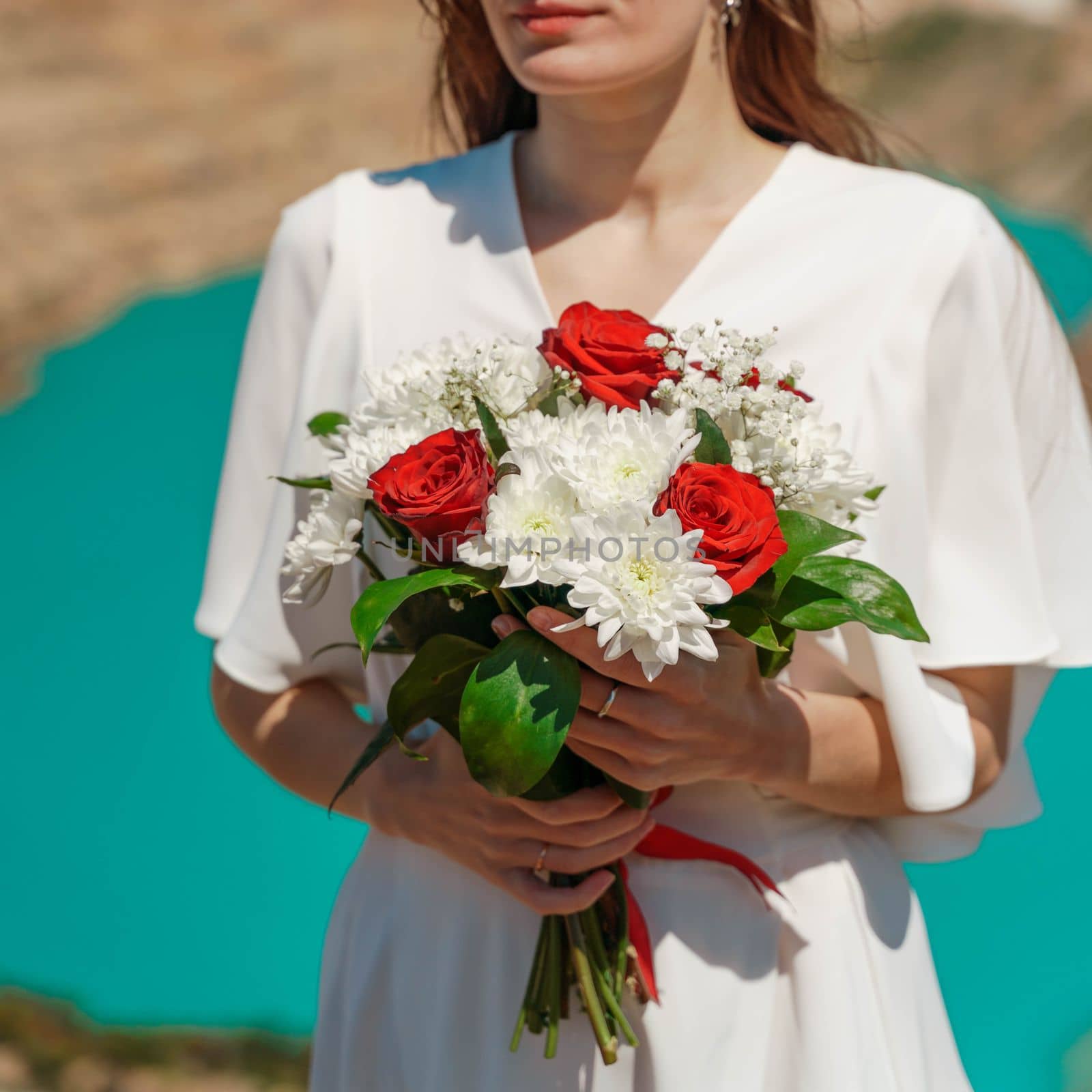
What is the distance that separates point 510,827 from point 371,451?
0.39m

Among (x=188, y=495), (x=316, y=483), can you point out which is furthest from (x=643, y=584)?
(x=188, y=495)

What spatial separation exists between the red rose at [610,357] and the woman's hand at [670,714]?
19 centimetres

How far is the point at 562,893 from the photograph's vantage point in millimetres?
1312

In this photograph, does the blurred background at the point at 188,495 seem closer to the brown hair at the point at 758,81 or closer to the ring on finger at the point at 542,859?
the brown hair at the point at 758,81

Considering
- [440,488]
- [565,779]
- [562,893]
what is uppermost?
[440,488]

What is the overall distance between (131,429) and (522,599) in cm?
601

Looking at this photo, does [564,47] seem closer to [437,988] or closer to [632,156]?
[632,156]

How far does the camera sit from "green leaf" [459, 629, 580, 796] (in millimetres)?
1091

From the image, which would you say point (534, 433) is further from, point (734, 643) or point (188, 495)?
point (188, 495)

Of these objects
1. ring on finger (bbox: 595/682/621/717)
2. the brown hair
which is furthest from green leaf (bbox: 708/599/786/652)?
the brown hair

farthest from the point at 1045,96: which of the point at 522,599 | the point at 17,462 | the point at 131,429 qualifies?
the point at 522,599

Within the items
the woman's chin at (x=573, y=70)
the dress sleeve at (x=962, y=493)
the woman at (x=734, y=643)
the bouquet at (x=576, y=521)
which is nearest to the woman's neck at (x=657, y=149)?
the woman at (x=734, y=643)

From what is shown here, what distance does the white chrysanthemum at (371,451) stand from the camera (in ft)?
3.87

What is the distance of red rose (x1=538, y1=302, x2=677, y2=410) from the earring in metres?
0.58
